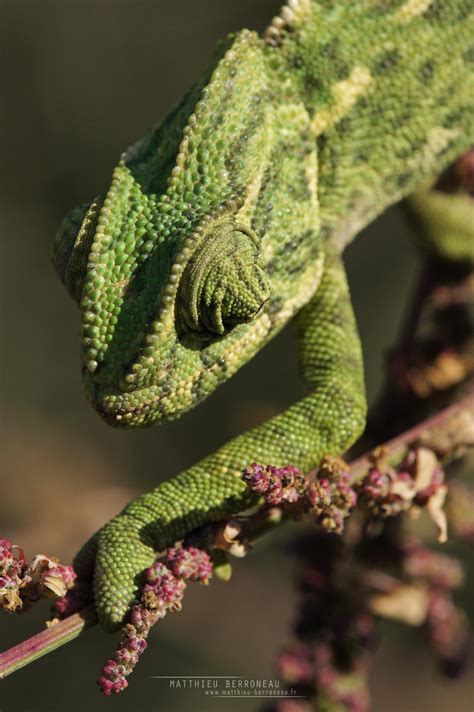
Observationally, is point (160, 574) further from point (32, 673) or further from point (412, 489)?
point (32, 673)

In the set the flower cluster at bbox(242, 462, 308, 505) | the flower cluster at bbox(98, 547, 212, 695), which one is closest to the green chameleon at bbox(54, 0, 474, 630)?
the flower cluster at bbox(98, 547, 212, 695)

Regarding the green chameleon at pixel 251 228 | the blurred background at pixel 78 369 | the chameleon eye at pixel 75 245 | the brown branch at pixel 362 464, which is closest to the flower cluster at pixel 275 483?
the brown branch at pixel 362 464

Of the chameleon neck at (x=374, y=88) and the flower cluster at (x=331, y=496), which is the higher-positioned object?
the chameleon neck at (x=374, y=88)

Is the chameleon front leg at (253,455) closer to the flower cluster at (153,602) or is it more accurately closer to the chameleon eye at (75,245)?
the flower cluster at (153,602)

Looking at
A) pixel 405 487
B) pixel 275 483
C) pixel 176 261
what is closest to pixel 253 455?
pixel 405 487

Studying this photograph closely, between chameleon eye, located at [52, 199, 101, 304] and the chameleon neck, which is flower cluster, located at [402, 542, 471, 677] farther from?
chameleon eye, located at [52, 199, 101, 304]
